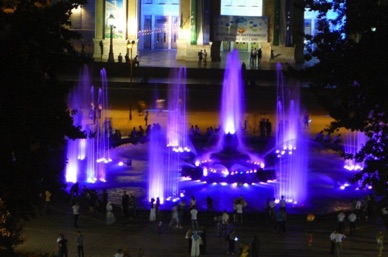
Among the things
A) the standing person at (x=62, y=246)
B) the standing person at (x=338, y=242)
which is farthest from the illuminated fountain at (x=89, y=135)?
the standing person at (x=338, y=242)

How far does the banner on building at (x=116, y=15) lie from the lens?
7119cm

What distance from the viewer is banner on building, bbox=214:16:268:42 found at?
71438 mm

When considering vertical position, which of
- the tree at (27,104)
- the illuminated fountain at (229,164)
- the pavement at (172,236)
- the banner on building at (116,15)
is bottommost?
the pavement at (172,236)

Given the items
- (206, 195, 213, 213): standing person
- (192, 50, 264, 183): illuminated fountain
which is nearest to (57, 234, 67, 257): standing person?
(206, 195, 213, 213): standing person

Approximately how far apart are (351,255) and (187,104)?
2894 cm

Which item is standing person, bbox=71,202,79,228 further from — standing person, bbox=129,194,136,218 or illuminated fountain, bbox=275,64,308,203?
illuminated fountain, bbox=275,64,308,203

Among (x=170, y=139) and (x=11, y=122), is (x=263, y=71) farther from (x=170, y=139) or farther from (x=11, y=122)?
(x=11, y=122)

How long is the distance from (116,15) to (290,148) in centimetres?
2837

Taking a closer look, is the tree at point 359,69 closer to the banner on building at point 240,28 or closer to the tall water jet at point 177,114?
the tall water jet at point 177,114

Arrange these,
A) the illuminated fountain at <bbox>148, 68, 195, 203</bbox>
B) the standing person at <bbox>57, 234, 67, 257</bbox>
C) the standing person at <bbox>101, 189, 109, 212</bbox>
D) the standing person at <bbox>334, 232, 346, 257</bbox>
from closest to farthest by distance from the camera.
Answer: the standing person at <bbox>57, 234, 67, 257</bbox> < the standing person at <bbox>334, 232, 346, 257</bbox> < the standing person at <bbox>101, 189, 109, 212</bbox> < the illuminated fountain at <bbox>148, 68, 195, 203</bbox>

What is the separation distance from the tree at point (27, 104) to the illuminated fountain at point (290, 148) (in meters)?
12.1

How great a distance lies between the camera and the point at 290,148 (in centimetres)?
4631

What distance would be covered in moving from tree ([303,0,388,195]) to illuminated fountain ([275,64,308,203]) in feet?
30.4

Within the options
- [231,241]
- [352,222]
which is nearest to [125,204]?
[231,241]
